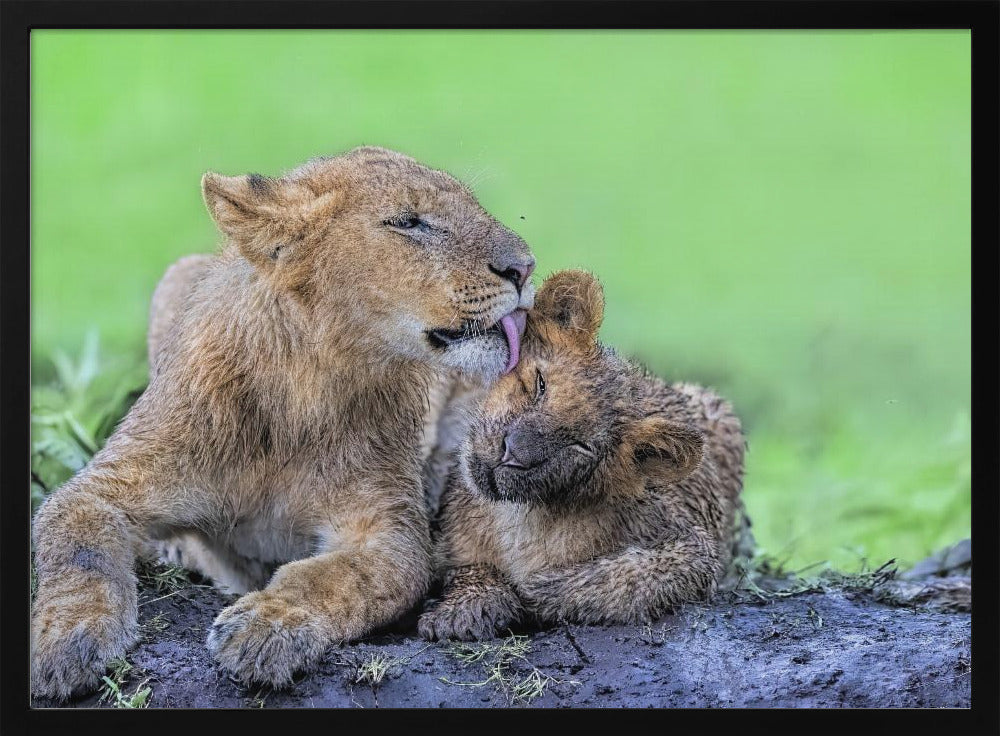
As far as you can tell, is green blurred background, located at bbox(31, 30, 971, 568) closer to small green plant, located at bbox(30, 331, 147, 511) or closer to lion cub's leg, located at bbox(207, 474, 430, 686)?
small green plant, located at bbox(30, 331, 147, 511)

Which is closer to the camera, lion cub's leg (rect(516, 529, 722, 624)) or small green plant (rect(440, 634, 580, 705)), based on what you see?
small green plant (rect(440, 634, 580, 705))

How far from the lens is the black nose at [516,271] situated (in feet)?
16.3

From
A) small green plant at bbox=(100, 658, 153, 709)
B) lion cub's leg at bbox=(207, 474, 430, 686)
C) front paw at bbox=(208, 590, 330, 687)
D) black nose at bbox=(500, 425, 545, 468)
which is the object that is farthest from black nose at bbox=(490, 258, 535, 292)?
small green plant at bbox=(100, 658, 153, 709)

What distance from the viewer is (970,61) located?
4715mm

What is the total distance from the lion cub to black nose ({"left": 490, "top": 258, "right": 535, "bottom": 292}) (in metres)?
0.30

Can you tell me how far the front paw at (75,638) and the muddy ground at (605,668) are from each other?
0.08 m

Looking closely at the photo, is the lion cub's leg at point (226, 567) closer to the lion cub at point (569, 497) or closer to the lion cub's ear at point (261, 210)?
the lion cub at point (569, 497)

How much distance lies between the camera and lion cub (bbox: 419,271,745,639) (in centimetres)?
504

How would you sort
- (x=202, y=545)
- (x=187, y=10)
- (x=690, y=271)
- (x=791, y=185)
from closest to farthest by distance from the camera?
1. (x=187, y=10)
2. (x=202, y=545)
3. (x=791, y=185)
4. (x=690, y=271)

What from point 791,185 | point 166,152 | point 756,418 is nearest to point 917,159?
point 791,185

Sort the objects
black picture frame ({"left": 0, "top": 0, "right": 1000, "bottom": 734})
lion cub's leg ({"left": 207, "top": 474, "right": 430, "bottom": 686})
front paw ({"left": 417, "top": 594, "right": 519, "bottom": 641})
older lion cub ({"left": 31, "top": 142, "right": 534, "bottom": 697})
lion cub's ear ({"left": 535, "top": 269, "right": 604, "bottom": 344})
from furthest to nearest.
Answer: lion cub's ear ({"left": 535, "top": 269, "right": 604, "bottom": 344}) < front paw ({"left": 417, "top": 594, "right": 519, "bottom": 641}) < older lion cub ({"left": 31, "top": 142, "right": 534, "bottom": 697}) < lion cub's leg ({"left": 207, "top": 474, "right": 430, "bottom": 686}) < black picture frame ({"left": 0, "top": 0, "right": 1000, "bottom": 734})

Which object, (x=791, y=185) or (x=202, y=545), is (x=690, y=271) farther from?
(x=202, y=545)

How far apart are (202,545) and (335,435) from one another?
0.66 meters

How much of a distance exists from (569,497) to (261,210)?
1338mm
